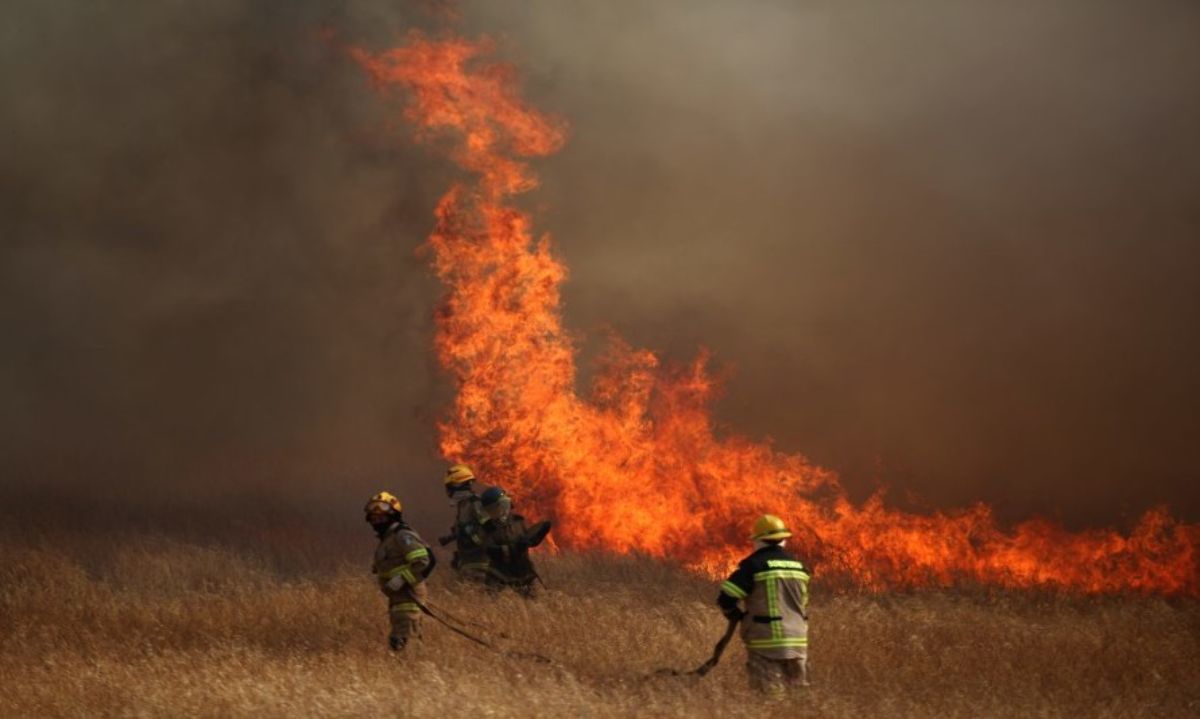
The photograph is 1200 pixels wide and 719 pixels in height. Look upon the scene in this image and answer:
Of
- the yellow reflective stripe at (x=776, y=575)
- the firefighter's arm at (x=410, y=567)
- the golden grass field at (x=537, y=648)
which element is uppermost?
the firefighter's arm at (x=410, y=567)

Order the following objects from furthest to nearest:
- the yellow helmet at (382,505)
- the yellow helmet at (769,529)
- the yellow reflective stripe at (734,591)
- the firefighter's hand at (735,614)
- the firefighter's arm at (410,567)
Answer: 1. the yellow helmet at (382,505)
2. the firefighter's arm at (410,567)
3. the yellow helmet at (769,529)
4. the firefighter's hand at (735,614)
5. the yellow reflective stripe at (734,591)

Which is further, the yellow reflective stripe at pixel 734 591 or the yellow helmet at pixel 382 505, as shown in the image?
the yellow helmet at pixel 382 505

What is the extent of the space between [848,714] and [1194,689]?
467 cm

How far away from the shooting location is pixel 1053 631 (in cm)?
1460

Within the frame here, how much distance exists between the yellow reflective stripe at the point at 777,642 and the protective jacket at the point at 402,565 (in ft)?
11.3

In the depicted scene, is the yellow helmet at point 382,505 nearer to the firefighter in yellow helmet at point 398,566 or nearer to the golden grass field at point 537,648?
the firefighter in yellow helmet at point 398,566

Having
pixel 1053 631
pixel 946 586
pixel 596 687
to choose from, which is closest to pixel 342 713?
pixel 596 687

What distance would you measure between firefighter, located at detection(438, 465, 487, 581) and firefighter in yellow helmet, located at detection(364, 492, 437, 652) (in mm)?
4098

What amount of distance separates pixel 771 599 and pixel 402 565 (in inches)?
155

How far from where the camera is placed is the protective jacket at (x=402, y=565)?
1197 centimetres

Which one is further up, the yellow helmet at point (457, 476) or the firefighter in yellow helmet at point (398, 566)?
the yellow helmet at point (457, 476)

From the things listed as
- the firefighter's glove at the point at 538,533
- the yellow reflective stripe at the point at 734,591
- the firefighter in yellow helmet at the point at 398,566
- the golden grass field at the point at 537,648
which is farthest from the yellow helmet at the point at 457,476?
the yellow reflective stripe at the point at 734,591

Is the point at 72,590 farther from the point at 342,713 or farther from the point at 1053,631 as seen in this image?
the point at 1053,631

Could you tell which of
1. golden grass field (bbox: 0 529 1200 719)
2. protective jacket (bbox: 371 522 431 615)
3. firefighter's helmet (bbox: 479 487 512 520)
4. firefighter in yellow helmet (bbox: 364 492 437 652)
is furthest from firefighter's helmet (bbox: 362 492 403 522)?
firefighter's helmet (bbox: 479 487 512 520)
